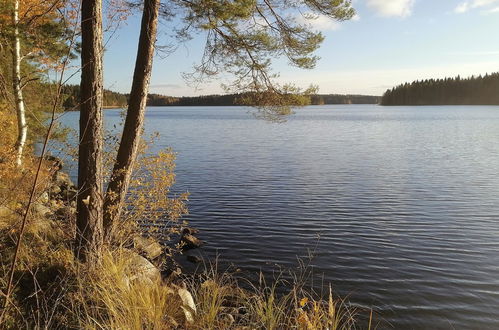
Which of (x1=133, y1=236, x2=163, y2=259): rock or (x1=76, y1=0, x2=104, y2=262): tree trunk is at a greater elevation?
(x1=76, y1=0, x2=104, y2=262): tree trunk

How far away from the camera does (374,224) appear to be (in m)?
13.0

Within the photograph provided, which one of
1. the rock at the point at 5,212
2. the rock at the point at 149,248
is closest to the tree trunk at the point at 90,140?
the rock at the point at 5,212

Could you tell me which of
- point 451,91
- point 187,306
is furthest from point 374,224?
Result: point 451,91

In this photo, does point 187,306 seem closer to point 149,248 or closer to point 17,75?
point 149,248

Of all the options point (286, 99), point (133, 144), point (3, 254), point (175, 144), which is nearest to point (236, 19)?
point (286, 99)

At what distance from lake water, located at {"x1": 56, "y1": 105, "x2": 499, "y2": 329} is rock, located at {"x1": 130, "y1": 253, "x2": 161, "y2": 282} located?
343 centimetres

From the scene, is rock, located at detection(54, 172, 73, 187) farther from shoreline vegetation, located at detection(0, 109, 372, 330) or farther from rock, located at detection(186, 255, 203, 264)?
shoreline vegetation, located at detection(0, 109, 372, 330)

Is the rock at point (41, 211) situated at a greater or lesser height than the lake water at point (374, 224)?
greater

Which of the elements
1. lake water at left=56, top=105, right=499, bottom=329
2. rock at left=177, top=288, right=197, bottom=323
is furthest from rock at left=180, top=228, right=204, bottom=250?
rock at left=177, top=288, right=197, bottom=323

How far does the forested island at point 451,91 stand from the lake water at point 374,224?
11626cm

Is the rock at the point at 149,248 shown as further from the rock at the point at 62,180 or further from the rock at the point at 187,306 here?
the rock at the point at 62,180

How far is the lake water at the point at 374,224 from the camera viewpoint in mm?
8461

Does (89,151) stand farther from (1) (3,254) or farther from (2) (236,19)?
(2) (236,19)

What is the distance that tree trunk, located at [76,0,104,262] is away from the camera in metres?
5.70
